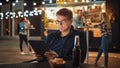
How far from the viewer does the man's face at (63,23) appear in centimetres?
454

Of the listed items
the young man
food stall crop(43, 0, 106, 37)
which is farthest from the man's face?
food stall crop(43, 0, 106, 37)

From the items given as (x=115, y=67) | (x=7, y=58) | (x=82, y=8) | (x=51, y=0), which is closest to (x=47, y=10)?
(x=51, y=0)

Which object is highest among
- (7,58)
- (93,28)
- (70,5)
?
(70,5)

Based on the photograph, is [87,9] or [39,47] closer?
[39,47]

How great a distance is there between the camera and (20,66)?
409cm

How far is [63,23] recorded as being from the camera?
4.57 m

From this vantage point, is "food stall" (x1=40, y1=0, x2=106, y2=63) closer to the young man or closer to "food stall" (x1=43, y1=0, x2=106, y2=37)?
"food stall" (x1=43, y1=0, x2=106, y2=37)

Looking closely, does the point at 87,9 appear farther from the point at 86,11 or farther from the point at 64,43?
the point at 64,43

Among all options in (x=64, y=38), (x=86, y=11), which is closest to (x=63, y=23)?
(x=64, y=38)

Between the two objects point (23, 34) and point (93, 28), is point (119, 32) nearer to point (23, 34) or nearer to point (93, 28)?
point (93, 28)

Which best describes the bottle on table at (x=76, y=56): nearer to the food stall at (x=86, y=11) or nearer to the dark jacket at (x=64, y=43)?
the dark jacket at (x=64, y=43)

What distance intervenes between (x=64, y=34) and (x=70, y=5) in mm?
9375

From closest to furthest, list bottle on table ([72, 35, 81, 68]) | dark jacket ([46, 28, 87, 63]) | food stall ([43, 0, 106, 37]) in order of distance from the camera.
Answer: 1. bottle on table ([72, 35, 81, 68])
2. dark jacket ([46, 28, 87, 63])
3. food stall ([43, 0, 106, 37])

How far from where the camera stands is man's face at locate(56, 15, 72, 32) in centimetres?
454
